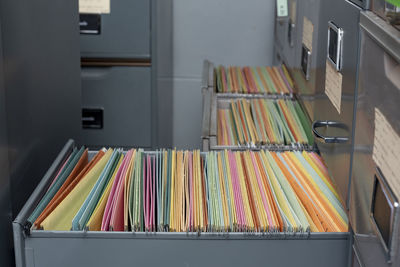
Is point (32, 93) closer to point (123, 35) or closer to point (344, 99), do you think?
point (344, 99)

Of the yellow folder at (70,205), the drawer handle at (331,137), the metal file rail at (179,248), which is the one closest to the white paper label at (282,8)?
the drawer handle at (331,137)

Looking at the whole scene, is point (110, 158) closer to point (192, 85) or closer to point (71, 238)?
point (71, 238)

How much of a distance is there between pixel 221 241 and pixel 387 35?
471 mm

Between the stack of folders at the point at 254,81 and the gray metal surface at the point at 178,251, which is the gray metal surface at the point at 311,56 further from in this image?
the gray metal surface at the point at 178,251

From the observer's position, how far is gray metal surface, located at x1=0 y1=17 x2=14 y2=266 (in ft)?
3.49

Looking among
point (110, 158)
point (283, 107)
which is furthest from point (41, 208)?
point (283, 107)

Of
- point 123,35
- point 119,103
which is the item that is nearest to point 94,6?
point 123,35

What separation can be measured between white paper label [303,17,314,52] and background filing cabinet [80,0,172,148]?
998 millimetres

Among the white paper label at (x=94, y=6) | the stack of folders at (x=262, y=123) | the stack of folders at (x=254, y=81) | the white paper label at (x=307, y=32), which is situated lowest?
the stack of folders at (x=262, y=123)

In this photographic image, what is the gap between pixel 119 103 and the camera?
2.73 metres

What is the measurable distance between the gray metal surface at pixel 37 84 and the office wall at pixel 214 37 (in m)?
1.47

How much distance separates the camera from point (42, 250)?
106 cm

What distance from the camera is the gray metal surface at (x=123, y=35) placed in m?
2.59

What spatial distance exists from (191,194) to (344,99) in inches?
13.8
